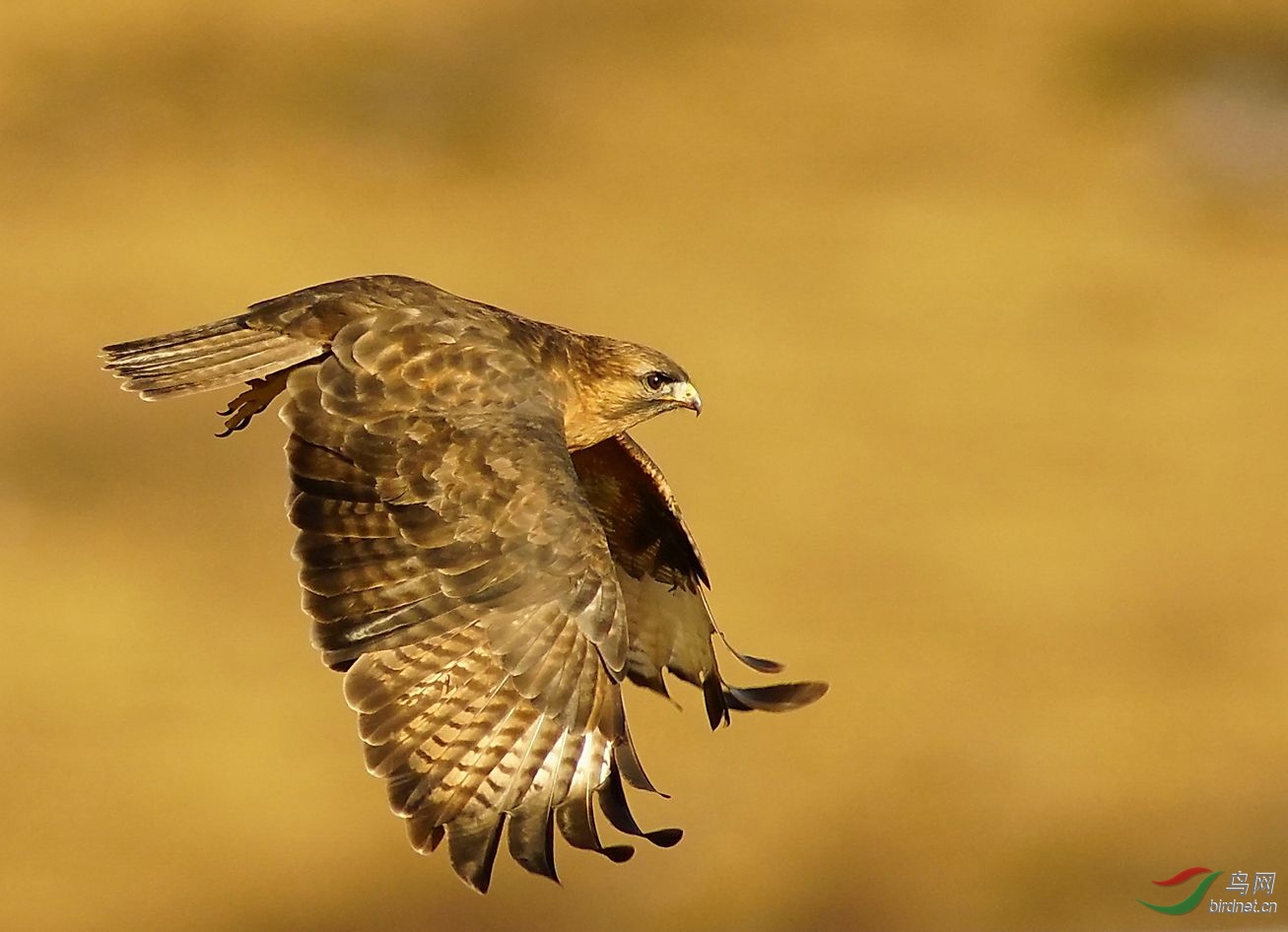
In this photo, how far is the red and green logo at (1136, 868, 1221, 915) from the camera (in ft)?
51.2

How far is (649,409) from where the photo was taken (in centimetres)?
970

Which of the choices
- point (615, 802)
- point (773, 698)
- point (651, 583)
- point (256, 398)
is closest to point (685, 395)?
point (651, 583)

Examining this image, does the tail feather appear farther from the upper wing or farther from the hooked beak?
the hooked beak

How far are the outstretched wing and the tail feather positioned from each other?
1.28ft

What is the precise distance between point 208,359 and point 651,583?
2122mm

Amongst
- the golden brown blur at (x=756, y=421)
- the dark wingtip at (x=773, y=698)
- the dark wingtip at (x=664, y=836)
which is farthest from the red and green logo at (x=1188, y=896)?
the dark wingtip at (x=664, y=836)

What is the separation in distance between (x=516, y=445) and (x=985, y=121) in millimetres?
21990

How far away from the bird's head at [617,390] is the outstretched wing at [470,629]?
108 cm

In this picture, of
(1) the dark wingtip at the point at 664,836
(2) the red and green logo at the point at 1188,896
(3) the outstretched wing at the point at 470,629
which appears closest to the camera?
(1) the dark wingtip at the point at 664,836

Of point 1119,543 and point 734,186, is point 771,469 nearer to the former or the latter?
point 1119,543

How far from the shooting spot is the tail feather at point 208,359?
28.5 feet

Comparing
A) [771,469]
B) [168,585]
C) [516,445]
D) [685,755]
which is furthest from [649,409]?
[771,469]

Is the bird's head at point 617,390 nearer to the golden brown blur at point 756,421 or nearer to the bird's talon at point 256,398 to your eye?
the bird's talon at point 256,398

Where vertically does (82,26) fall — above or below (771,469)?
above
